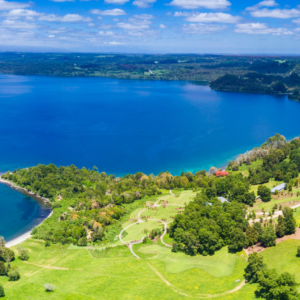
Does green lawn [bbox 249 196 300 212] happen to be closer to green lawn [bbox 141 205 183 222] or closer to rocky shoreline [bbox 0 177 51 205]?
green lawn [bbox 141 205 183 222]

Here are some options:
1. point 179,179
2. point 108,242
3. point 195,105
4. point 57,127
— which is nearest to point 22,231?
point 108,242

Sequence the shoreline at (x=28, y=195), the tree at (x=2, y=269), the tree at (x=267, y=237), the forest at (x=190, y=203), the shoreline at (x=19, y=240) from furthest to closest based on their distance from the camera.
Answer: the shoreline at (x=28, y=195) < the shoreline at (x=19, y=240) < the forest at (x=190, y=203) < the tree at (x=267, y=237) < the tree at (x=2, y=269)

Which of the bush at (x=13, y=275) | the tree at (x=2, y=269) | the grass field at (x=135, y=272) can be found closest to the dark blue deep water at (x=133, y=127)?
the grass field at (x=135, y=272)

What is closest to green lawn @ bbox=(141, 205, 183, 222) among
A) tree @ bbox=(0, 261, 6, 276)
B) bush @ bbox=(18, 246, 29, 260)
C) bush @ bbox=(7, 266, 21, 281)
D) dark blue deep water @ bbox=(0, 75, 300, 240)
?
bush @ bbox=(18, 246, 29, 260)

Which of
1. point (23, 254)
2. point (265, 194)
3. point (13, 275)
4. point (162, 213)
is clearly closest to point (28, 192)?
point (23, 254)

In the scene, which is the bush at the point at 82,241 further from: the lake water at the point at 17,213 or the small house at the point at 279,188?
the small house at the point at 279,188

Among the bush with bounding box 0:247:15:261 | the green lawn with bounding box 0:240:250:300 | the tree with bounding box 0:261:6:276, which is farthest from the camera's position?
the bush with bounding box 0:247:15:261

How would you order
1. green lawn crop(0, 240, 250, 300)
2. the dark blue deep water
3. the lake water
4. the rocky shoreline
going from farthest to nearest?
1. the dark blue deep water
2. the rocky shoreline
3. the lake water
4. green lawn crop(0, 240, 250, 300)
